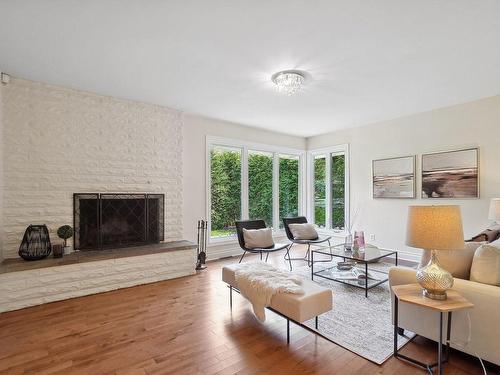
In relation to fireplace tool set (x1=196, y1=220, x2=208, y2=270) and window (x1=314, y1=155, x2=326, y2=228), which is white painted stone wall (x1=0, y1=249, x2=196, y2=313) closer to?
fireplace tool set (x1=196, y1=220, x2=208, y2=270)

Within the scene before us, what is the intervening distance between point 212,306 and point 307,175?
437 centimetres

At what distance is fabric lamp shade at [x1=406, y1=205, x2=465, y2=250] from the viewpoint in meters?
1.69

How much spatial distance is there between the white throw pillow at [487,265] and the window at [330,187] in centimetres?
379

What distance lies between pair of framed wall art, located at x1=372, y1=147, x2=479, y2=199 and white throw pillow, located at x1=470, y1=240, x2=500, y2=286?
8.83 ft

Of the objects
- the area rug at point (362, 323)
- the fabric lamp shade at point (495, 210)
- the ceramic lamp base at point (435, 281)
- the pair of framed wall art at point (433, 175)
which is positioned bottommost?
the area rug at point (362, 323)

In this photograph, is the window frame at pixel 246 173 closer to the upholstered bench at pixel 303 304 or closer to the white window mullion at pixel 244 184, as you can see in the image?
the white window mullion at pixel 244 184

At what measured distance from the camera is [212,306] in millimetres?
2906

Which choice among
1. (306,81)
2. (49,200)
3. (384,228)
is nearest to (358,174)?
(384,228)

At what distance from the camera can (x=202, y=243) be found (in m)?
4.62

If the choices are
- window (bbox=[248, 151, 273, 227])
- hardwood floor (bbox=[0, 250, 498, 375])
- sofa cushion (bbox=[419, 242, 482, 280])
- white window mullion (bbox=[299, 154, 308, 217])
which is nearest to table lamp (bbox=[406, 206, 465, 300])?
sofa cushion (bbox=[419, 242, 482, 280])

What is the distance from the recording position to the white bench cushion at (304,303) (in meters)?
2.05

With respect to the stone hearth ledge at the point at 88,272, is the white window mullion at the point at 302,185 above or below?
above

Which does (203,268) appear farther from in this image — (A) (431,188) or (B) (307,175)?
(A) (431,188)

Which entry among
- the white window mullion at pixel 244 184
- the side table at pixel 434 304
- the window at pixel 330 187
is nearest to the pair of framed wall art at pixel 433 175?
the window at pixel 330 187
